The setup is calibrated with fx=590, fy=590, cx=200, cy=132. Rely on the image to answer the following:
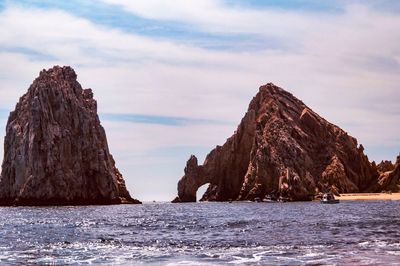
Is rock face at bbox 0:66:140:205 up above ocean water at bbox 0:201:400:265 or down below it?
above

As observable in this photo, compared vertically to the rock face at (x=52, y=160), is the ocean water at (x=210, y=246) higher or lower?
lower

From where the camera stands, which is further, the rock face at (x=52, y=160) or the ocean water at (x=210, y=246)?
the rock face at (x=52, y=160)

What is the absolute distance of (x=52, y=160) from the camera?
186125 mm

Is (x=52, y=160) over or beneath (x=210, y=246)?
over

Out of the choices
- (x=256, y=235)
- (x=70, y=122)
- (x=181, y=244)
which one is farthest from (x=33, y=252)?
(x=70, y=122)

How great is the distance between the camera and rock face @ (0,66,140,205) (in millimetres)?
Result: 183875

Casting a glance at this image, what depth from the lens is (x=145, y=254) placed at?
141 feet

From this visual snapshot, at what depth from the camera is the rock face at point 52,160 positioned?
184 metres

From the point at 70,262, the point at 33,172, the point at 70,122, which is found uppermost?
the point at 70,122

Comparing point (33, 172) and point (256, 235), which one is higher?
point (33, 172)

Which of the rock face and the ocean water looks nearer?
the ocean water

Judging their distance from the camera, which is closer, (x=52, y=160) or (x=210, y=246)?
(x=210, y=246)

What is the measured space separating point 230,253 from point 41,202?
14981 centimetres

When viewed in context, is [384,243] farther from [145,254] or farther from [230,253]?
[145,254]
